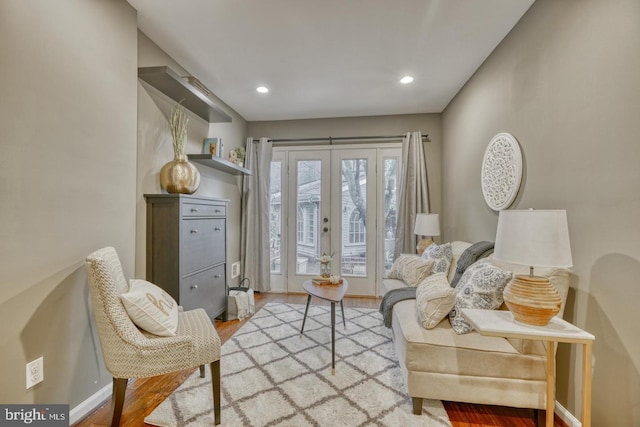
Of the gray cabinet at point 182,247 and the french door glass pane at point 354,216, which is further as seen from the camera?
the french door glass pane at point 354,216

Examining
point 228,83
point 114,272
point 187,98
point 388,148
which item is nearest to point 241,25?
point 187,98

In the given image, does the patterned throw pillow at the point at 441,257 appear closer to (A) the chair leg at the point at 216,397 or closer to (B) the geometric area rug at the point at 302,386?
(B) the geometric area rug at the point at 302,386

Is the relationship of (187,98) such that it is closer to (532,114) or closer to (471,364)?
(532,114)

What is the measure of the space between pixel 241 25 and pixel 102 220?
66.0 inches

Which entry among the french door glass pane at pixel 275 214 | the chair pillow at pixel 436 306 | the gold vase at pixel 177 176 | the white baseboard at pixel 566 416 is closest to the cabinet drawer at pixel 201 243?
the gold vase at pixel 177 176

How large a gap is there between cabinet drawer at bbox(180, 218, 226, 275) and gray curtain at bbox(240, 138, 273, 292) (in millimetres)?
1015

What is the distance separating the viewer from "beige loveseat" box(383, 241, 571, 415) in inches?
58.9

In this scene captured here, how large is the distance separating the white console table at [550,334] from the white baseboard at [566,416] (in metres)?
0.36

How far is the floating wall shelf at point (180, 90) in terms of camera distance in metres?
2.06

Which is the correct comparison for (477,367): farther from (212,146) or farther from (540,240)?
(212,146)

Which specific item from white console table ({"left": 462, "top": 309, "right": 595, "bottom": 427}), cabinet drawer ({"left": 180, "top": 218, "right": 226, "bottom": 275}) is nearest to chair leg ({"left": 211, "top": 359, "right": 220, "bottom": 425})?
cabinet drawer ({"left": 180, "top": 218, "right": 226, "bottom": 275})

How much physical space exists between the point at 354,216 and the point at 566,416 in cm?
284

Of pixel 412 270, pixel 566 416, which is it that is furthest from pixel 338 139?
pixel 566 416

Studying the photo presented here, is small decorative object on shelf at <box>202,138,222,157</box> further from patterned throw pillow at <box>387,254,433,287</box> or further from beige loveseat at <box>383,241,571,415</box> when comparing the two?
beige loveseat at <box>383,241,571,415</box>
